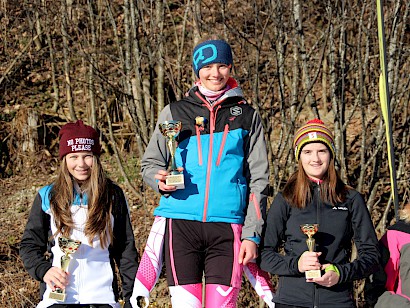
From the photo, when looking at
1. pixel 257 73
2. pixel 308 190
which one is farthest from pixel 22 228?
pixel 308 190

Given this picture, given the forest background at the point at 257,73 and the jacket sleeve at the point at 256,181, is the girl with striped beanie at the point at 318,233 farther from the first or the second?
the forest background at the point at 257,73

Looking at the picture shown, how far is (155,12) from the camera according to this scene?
7152mm

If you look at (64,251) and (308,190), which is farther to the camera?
(308,190)

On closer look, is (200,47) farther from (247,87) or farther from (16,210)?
(16,210)

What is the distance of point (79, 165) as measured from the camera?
4398 millimetres

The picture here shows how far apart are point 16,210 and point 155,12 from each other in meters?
3.89

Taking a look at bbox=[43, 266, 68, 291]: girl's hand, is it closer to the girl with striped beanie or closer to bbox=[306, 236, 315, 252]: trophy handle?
the girl with striped beanie

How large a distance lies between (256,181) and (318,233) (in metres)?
0.50

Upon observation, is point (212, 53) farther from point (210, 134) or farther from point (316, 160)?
point (316, 160)

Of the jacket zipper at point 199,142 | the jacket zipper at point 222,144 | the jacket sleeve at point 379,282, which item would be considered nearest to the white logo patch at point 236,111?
the jacket zipper at point 222,144

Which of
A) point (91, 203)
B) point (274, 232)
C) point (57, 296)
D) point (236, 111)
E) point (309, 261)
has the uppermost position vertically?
point (236, 111)

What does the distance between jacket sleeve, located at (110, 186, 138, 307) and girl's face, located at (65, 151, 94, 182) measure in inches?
8.9

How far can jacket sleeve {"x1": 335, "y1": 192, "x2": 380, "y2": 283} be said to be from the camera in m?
4.08

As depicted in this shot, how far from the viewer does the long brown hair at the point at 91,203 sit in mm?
4234
